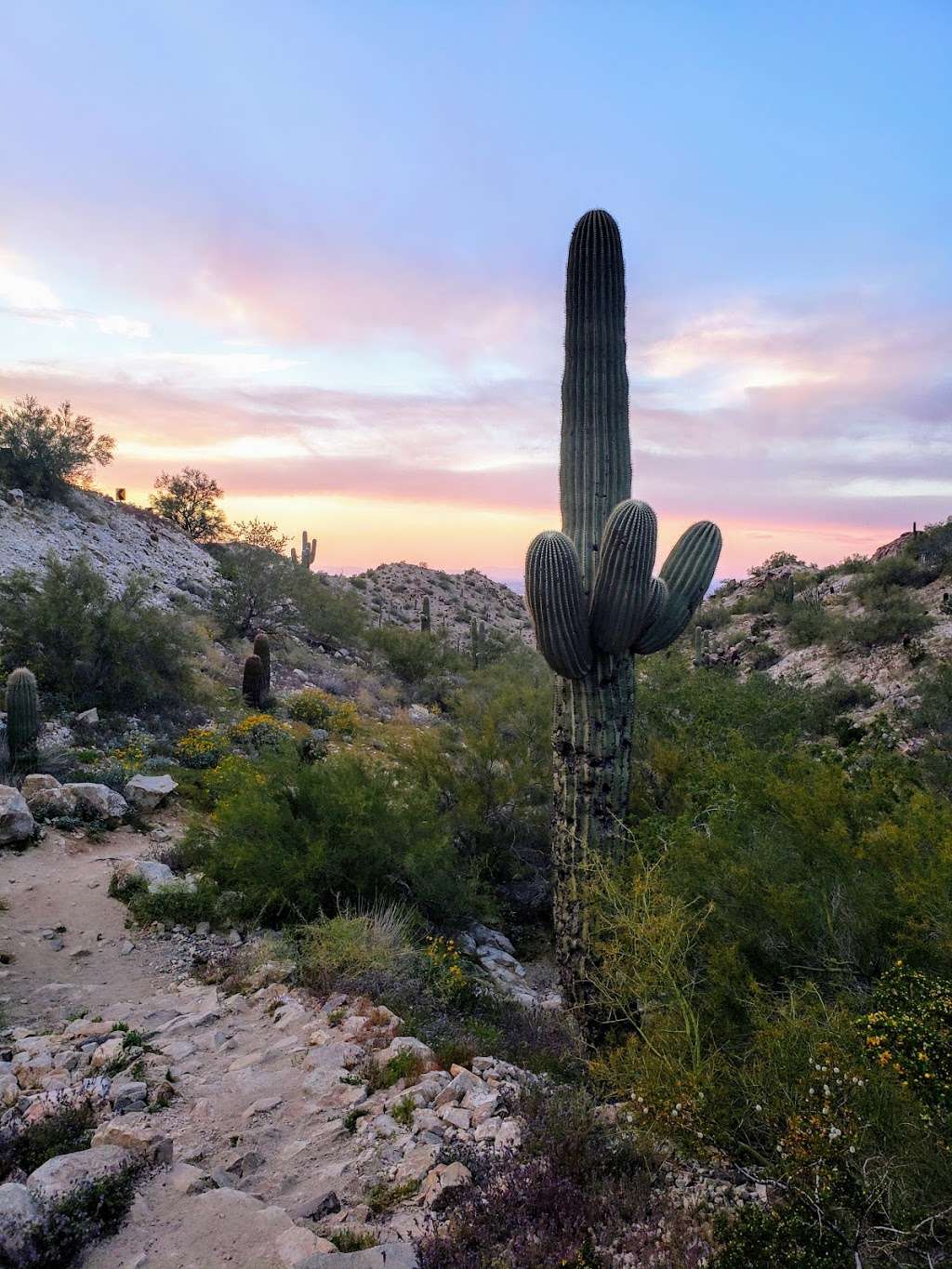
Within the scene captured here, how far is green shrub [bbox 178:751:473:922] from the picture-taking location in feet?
21.8

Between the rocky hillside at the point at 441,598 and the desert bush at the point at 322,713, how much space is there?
60.9ft

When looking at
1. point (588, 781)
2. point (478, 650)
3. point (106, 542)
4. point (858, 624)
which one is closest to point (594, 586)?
point (588, 781)

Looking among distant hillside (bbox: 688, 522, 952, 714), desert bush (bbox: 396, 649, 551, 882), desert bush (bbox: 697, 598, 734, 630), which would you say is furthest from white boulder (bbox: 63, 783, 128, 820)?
desert bush (bbox: 697, 598, 734, 630)

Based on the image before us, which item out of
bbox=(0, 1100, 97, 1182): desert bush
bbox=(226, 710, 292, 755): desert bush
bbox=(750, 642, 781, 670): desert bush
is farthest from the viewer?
bbox=(750, 642, 781, 670): desert bush

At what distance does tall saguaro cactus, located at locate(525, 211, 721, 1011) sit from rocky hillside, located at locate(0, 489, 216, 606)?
18.4 m

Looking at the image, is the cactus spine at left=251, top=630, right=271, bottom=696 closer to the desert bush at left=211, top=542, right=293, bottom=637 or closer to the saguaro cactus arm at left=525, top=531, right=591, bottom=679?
the desert bush at left=211, top=542, right=293, bottom=637

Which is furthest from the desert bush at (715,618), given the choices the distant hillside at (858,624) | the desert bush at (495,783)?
the desert bush at (495,783)

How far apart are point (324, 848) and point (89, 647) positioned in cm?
1021

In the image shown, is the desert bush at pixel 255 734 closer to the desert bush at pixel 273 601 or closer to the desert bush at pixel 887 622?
the desert bush at pixel 273 601

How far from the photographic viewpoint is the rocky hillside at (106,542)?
23000 mm

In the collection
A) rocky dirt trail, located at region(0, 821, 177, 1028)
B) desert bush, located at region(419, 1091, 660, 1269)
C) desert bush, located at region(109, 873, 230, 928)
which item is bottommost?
rocky dirt trail, located at region(0, 821, 177, 1028)

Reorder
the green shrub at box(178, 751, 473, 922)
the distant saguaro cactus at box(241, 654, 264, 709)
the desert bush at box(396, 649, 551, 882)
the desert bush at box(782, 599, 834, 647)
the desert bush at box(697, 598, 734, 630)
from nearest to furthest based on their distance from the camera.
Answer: the green shrub at box(178, 751, 473, 922), the desert bush at box(396, 649, 551, 882), the distant saguaro cactus at box(241, 654, 264, 709), the desert bush at box(782, 599, 834, 647), the desert bush at box(697, 598, 734, 630)

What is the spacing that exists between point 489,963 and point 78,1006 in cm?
349

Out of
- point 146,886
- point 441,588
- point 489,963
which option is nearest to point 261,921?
point 146,886
